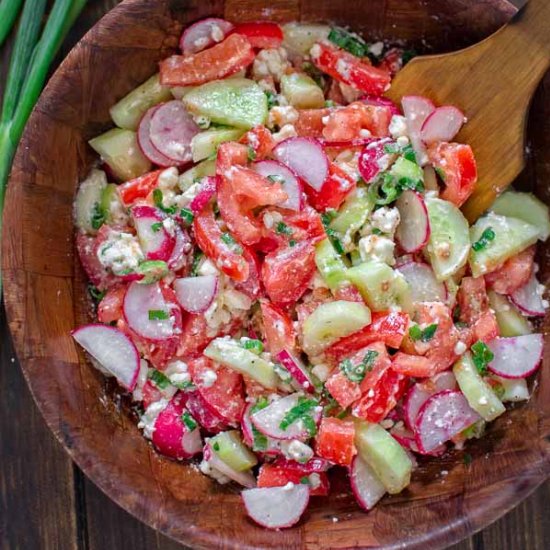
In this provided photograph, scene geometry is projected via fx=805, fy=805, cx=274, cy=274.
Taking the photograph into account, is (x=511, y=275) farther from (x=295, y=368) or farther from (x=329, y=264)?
(x=295, y=368)

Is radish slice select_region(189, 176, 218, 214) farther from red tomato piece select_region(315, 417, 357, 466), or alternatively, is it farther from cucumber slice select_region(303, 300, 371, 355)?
red tomato piece select_region(315, 417, 357, 466)

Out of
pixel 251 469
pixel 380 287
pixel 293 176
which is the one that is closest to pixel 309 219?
pixel 293 176

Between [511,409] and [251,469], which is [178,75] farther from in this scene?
[511,409]

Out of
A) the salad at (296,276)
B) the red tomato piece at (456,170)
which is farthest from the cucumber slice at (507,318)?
the red tomato piece at (456,170)

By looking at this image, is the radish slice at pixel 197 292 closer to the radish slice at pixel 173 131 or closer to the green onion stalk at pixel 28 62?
the radish slice at pixel 173 131

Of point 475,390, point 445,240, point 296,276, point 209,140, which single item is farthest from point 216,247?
point 475,390

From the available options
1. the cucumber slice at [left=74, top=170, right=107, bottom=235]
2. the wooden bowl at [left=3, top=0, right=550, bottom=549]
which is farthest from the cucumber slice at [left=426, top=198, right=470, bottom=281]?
the cucumber slice at [left=74, top=170, right=107, bottom=235]
